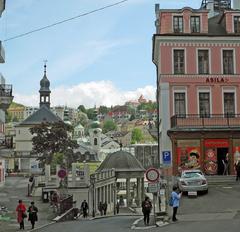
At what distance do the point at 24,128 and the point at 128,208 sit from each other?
83818 mm

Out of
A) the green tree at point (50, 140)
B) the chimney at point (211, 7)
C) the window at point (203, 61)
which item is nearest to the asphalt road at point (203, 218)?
the window at point (203, 61)

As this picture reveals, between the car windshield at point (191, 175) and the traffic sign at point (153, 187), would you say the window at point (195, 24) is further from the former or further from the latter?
the traffic sign at point (153, 187)

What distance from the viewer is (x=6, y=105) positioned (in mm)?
39969

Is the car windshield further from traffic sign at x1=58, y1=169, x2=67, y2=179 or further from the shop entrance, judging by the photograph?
the shop entrance

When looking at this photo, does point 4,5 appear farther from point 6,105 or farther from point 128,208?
point 128,208

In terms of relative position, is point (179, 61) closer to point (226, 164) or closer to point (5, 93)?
point (226, 164)

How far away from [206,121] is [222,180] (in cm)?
557

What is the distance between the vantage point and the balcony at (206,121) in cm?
3984

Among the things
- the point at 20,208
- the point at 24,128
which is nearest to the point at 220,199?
the point at 20,208

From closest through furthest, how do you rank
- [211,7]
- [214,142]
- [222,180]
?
[222,180]
[214,142]
[211,7]

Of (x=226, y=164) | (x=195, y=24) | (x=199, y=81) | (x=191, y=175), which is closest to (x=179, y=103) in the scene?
(x=199, y=81)

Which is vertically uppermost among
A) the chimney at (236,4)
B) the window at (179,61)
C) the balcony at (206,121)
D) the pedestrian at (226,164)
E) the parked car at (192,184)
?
the chimney at (236,4)

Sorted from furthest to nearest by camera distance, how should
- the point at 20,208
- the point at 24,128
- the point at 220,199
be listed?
the point at 24,128
the point at 220,199
the point at 20,208

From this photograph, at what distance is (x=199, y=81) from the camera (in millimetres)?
41125
